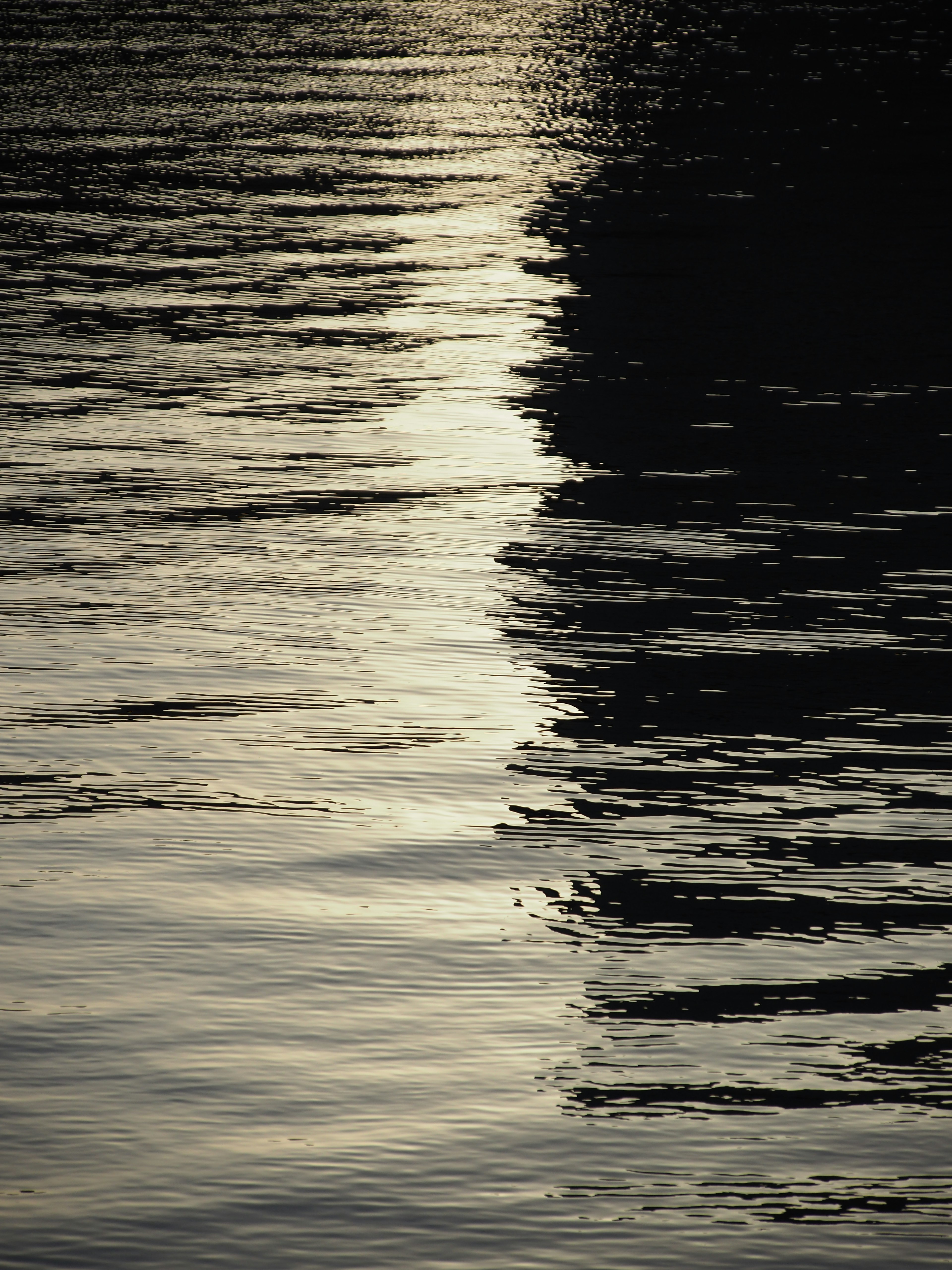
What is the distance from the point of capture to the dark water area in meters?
1.64

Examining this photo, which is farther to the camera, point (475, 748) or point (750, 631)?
point (750, 631)

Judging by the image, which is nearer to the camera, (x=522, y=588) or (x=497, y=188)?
(x=522, y=588)

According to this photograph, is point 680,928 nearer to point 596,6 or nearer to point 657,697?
point 657,697

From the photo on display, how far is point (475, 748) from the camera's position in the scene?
247cm

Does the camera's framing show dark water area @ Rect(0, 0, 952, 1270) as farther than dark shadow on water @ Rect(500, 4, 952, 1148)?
No

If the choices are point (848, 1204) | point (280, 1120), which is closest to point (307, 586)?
point (280, 1120)

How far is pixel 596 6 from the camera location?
13.0 metres

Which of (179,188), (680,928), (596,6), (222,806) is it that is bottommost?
(680,928)

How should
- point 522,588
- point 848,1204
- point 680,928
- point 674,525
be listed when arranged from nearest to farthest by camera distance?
point 848,1204 → point 680,928 → point 522,588 → point 674,525

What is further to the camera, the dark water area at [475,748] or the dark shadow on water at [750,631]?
the dark shadow on water at [750,631]

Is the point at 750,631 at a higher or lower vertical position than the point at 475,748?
higher

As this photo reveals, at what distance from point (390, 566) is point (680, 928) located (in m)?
1.31

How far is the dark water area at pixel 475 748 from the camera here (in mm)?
1640


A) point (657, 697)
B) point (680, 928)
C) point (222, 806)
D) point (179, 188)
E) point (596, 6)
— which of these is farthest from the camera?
point (596, 6)
